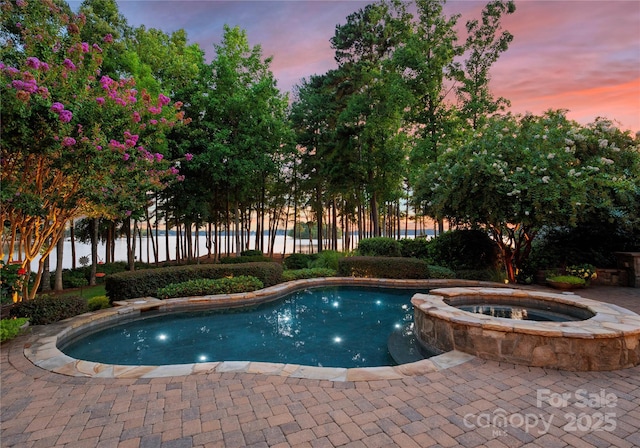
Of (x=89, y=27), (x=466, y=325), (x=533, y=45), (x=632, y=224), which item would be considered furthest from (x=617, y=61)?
(x=89, y=27)

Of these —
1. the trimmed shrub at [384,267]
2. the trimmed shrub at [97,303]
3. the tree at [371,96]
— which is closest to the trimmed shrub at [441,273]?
the trimmed shrub at [384,267]

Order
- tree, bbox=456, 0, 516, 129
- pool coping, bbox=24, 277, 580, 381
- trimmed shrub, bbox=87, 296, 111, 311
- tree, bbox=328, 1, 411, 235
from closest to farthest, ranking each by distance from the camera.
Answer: pool coping, bbox=24, 277, 580, 381 → trimmed shrub, bbox=87, 296, 111, 311 → tree, bbox=456, 0, 516, 129 → tree, bbox=328, 1, 411, 235

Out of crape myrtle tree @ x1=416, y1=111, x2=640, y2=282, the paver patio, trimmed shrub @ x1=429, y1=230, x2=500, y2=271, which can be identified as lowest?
the paver patio

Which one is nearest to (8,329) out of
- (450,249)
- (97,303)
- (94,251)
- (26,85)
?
(97,303)

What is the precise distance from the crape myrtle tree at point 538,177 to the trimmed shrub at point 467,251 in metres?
1.16

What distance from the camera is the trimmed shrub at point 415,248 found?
13203mm

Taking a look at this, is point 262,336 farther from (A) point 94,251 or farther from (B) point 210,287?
(A) point 94,251

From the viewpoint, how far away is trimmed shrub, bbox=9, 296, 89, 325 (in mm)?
5734

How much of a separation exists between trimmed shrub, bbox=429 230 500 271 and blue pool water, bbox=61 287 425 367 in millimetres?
4883

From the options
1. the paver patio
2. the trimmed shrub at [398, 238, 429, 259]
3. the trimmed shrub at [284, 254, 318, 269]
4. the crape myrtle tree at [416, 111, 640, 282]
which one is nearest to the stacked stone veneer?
the paver patio

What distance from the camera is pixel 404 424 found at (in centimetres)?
261

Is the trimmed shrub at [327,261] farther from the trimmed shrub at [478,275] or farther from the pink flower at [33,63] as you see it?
the pink flower at [33,63]

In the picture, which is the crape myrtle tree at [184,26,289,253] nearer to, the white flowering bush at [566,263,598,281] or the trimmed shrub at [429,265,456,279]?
the trimmed shrub at [429,265,456,279]

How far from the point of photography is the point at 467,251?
478 inches
